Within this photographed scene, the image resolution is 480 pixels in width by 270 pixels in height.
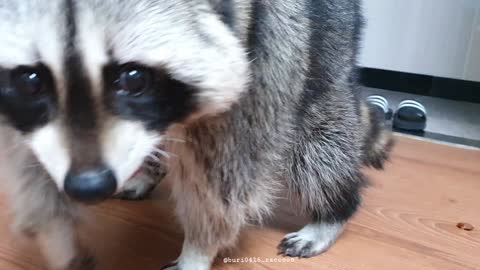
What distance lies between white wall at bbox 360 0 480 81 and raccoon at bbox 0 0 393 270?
2.36 ft

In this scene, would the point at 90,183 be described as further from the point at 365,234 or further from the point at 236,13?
the point at 365,234

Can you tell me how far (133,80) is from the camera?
2.28 feet

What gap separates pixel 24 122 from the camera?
73 cm

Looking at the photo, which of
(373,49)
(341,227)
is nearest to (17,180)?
(341,227)

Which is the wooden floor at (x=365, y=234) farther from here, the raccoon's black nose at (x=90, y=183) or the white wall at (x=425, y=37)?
the white wall at (x=425, y=37)

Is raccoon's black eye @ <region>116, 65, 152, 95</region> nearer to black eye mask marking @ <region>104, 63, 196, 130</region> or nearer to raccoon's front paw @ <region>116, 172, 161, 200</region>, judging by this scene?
black eye mask marking @ <region>104, 63, 196, 130</region>

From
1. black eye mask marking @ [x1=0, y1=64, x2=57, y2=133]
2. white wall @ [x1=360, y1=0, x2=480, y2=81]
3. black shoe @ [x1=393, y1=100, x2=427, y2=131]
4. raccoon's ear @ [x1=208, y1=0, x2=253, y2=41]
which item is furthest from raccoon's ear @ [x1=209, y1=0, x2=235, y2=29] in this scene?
white wall @ [x1=360, y1=0, x2=480, y2=81]

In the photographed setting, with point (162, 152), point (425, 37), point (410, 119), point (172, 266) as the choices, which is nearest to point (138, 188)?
point (172, 266)

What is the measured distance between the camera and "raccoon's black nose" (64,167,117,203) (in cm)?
68

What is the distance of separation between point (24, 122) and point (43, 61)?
108 millimetres

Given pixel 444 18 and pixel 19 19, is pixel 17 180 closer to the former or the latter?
pixel 19 19

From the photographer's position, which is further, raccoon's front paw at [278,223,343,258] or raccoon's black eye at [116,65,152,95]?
raccoon's front paw at [278,223,343,258]

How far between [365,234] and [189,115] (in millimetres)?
617

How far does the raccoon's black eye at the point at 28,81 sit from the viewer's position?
2.21 feet
